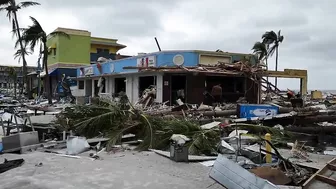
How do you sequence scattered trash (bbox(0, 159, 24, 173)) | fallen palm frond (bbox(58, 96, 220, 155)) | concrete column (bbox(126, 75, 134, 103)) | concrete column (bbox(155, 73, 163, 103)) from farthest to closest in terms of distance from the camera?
concrete column (bbox(126, 75, 134, 103)), concrete column (bbox(155, 73, 163, 103)), fallen palm frond (bbox(58, 96, 220, 155)), scattered trash (bbox(0, 159, 24, 173))

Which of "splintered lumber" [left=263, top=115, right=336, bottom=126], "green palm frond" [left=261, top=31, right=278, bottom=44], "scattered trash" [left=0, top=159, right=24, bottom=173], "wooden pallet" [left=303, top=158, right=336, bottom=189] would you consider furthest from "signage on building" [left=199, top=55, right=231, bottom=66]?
"green palm frond" [left=261, top=31, right=278, bottom=44]

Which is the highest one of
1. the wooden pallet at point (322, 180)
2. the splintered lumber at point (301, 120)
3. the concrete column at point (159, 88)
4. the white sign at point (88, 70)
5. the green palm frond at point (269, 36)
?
the green palm frond at point (269, 36)

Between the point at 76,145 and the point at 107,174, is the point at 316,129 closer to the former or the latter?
the point at 76,145

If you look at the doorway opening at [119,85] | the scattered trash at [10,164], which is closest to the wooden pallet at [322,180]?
the scattered trash at [10,164]

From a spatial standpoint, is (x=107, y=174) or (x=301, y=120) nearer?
(x=107, y=174)

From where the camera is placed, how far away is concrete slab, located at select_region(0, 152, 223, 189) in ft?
18.9

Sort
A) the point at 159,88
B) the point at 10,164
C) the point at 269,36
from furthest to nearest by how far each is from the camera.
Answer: the point at 269,36
the point at 159,88
the point at 10,164

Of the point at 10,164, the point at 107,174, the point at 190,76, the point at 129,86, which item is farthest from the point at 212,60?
the point at 10,164

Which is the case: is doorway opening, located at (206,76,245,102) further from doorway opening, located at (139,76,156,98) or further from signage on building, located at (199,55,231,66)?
doorway opening, located at (139,76,156,98)

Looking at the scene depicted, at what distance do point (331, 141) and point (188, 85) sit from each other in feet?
24.7

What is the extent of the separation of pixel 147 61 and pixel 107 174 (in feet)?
42.7

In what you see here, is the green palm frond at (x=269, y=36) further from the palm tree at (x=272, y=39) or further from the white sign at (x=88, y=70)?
the white sign at (x=88, y=70)

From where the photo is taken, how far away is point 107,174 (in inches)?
254

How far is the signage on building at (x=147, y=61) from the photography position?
18.5m
